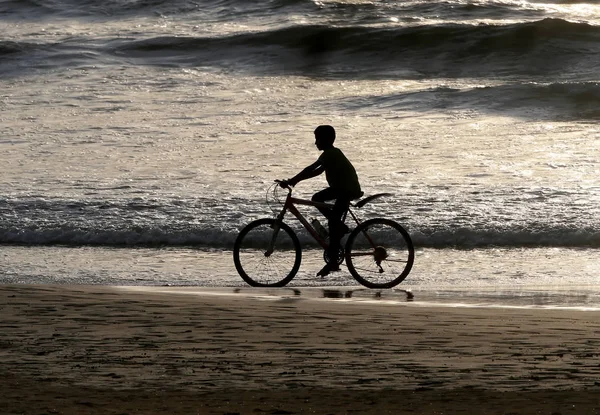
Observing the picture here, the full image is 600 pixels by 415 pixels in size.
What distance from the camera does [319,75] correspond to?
90.3ft

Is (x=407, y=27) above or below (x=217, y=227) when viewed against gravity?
above

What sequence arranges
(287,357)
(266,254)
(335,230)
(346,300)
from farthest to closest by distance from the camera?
(266,254) → (335,230) → (346,300) → (287,357)

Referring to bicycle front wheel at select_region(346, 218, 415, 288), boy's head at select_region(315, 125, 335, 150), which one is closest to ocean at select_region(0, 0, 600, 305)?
bicycle front wheel at select_region(346, 218, 415, 288)

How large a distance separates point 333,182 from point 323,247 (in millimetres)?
696

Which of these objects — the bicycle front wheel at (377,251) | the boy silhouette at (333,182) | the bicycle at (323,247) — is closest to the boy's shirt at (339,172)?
the boy silhouette at (333,182)

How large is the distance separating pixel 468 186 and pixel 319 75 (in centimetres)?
1383

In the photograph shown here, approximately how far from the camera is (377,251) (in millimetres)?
9711

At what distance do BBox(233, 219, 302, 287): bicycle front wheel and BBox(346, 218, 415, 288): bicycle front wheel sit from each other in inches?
19.5

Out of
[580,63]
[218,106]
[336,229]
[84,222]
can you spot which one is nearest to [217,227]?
[84,222]

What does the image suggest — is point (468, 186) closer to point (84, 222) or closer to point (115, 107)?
point (84, 222)

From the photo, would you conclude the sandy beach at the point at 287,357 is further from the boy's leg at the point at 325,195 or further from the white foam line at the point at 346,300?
the boy's leg at the point at 325,195

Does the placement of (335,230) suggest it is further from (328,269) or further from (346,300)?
(346,300)

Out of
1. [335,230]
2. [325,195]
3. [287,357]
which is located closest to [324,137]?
[325,195]

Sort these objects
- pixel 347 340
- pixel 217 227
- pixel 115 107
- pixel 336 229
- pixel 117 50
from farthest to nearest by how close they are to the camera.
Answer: pixel 117 50 < pixel 115 107 < pixel 217 227 < pixel 336 229 < pixel 347 340
